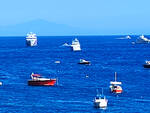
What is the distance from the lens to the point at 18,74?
166 metres

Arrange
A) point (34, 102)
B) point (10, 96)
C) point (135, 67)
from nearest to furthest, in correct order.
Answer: point (34, 102) → point (10, 96) → point (135, 67)

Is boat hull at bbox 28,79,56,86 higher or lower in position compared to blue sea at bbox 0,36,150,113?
higher

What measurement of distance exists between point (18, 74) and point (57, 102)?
57.4 metres

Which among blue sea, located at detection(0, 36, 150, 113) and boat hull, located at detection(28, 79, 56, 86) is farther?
boat hull, located at detection(28, 79, 56, 86)

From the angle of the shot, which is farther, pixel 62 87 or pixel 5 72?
pixel 5 72

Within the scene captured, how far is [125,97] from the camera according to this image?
11712 cm

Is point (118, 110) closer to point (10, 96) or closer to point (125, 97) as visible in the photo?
point (125, 97)

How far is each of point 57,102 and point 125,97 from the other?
47.5 feet

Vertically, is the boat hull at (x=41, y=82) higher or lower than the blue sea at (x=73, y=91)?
higher

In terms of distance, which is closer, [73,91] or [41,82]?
[73,91]

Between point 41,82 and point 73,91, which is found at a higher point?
point 41,82

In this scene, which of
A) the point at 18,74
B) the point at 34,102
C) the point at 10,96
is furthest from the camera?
the point at 18,74

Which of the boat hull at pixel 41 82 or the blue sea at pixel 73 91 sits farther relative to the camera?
the boat hull at pixel 41 82

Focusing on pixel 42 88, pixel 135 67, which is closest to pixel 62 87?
pixel 42 88
